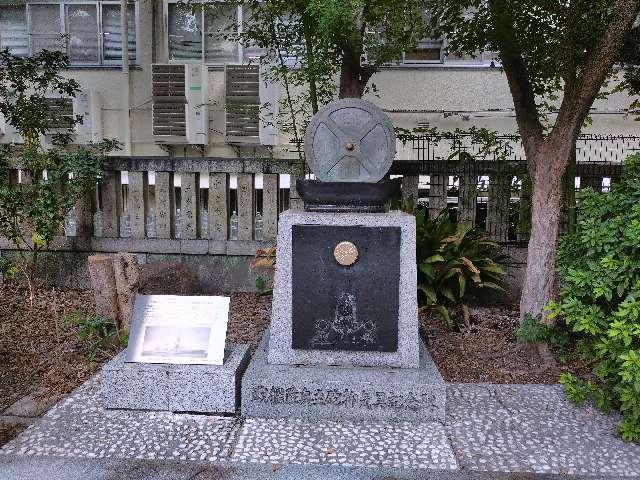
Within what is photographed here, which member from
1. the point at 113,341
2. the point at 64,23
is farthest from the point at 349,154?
the point at 64,23

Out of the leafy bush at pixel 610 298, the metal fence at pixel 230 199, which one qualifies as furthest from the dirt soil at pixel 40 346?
the leafy bush at pixel 610 298

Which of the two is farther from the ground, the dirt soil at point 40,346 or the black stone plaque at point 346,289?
the black stone plaque at point 346,289

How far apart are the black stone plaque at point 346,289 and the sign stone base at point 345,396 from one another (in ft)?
1.02

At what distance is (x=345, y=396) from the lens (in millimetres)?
3902

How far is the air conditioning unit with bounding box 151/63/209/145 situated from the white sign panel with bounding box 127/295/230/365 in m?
6.89

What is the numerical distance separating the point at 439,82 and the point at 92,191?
6491mm

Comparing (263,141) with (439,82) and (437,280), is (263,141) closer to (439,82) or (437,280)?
(439,82)

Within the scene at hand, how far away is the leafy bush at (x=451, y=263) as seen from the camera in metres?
5.97

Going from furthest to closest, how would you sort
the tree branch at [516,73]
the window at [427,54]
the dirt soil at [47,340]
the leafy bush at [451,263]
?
the window at [427,54], the leafy bush at [451,263], the tree branch at [516,73], the dirt soil at [47,340]

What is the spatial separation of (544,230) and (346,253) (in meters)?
1.98

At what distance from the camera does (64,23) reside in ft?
36.7

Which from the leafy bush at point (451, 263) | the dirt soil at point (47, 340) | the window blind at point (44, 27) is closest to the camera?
the dirt soil at point (47, 340)

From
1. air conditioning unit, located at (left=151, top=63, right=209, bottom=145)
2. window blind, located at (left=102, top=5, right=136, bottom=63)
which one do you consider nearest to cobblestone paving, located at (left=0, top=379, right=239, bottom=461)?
air conditioning unit, located at (left=151, top=63, right=209, bottom=145)

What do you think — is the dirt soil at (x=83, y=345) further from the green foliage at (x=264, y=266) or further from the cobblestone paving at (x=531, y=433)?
the cobblestone paving at (x=531, y=433)
